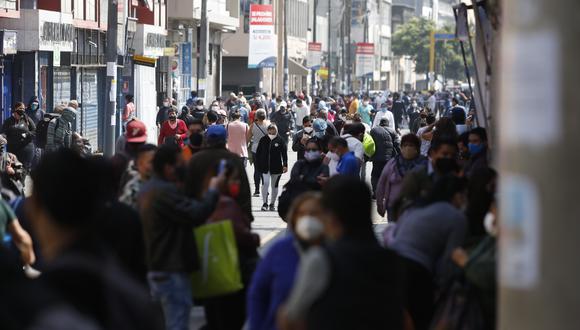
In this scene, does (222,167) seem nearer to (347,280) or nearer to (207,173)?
(207,173)

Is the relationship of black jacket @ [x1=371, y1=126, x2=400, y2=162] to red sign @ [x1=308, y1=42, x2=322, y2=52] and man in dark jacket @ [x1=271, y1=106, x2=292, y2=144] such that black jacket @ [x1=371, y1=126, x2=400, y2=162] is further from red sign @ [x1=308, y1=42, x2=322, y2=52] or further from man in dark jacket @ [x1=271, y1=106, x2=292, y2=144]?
red sign @ [x1=308, y1=42, x2=322, y2=52]

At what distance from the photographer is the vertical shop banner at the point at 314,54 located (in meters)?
84.7

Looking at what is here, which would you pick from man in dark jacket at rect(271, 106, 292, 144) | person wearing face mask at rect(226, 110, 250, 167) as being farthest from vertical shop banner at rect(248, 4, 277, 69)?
person wearing face mask at rect(226, 110, 250, 167)

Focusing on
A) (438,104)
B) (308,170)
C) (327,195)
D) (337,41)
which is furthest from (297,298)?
(337,41)

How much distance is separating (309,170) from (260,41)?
133 feet

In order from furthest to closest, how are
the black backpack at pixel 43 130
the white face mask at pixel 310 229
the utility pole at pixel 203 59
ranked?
1. the utility pole at pixel 203 59
2. the black backpack at pixel 43 130
3. the white face mask at pixel 310 229

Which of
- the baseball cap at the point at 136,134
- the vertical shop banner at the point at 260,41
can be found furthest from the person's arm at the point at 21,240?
the vertical shop banner at the point at 260,41

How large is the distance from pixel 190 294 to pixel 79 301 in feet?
16.1

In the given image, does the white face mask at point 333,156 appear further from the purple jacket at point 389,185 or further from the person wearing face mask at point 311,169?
the person wearing face mask at point 311,169

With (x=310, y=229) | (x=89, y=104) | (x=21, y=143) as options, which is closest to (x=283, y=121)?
(x=21, y=143)

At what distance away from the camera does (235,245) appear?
8953 millimetres

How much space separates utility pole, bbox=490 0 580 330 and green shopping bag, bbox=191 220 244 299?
16.3 ft

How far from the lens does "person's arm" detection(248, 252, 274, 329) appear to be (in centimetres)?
668

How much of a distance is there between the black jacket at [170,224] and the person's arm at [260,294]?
5.61 feet
